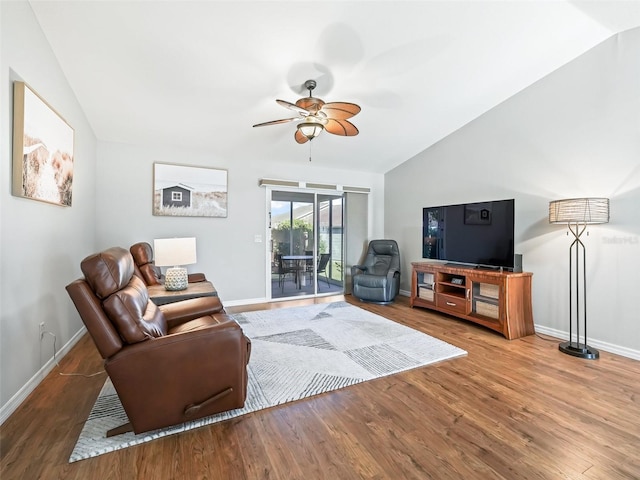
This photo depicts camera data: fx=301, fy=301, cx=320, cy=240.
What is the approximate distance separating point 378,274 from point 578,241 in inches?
109

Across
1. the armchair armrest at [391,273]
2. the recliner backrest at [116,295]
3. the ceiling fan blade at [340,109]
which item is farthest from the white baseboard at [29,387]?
the armchair armrest at [391,273]

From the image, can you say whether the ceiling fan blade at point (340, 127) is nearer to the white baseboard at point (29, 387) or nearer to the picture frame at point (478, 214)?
the picture frame at point (478, 214)

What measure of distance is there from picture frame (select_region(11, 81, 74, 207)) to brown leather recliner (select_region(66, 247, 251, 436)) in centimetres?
102

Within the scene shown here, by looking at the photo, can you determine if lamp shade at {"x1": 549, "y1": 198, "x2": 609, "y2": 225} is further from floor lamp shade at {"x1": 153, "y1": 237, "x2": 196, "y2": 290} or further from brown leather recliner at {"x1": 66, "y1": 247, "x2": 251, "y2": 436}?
floor lamp shade at {"x1": 153, "y1": 237, "x2": 196, "y2": 290}

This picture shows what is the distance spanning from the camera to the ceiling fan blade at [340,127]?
3.09 m

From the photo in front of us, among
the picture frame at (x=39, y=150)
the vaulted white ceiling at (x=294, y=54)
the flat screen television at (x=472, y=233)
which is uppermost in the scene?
the vaulted white ceiling at (x=294, y=54)

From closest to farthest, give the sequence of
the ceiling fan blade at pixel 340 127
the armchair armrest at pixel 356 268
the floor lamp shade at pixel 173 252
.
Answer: the ceiling fan blade at pixel 340 127
the floor lamp shade at pixel 173 252
the armchair armrest at pixel 356 268

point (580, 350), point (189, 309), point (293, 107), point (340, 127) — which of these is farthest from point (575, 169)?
point (189, 309)

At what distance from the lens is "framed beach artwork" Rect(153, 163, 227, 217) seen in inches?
173

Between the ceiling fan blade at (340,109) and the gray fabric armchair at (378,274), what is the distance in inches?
111

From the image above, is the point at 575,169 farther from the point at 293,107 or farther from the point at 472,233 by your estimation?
the point at 293,107

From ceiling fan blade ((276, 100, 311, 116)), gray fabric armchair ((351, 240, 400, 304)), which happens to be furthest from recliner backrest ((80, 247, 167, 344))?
gray fabric armchair ((351, 240, 400, 304))

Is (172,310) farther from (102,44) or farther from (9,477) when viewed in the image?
(102,44)

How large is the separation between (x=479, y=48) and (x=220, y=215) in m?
3.90
